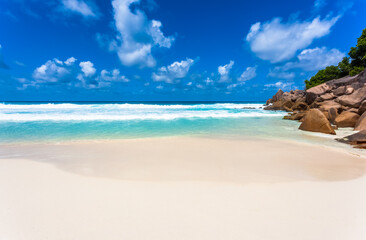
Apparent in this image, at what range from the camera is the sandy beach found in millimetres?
1682

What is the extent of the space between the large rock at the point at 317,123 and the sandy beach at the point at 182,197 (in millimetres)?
3695

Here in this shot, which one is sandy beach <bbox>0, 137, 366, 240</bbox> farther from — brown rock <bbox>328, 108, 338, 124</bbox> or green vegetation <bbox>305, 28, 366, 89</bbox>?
green vegetation <bbox>305, 28, 366, 89</bbox>

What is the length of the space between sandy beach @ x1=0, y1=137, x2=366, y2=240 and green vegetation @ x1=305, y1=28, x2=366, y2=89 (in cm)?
2849

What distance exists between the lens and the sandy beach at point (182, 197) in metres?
1.68

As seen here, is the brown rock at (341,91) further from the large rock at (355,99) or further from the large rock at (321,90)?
the large rock at (355,99)

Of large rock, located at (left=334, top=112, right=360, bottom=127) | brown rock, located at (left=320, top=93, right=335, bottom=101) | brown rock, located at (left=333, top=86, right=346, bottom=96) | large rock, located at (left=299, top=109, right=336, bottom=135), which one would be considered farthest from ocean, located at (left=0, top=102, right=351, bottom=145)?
brown rock, located at (left=333, top=86, right=346, bottom=96)

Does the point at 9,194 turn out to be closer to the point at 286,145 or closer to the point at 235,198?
the point at 235,198

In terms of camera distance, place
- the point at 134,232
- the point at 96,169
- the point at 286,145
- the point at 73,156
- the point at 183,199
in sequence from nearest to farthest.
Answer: the point at 134,232, the point at 183,199, the point at 96,169, the point at 73,156, the point at 286,145

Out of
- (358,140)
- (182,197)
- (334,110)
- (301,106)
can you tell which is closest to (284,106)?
(301,106)

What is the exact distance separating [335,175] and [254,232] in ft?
7.97

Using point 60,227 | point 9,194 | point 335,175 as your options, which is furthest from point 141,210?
point 335,175

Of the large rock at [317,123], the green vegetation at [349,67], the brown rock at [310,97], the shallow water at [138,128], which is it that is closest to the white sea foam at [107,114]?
the shallow water at [138,128]

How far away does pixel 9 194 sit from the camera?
2320mm

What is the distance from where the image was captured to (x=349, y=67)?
26.5 metres
